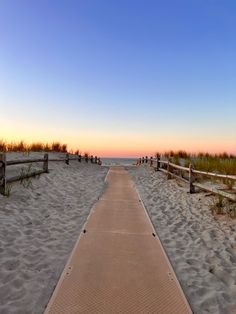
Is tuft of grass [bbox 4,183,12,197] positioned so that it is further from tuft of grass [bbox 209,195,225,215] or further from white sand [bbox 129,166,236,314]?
tuft of grass [bbox 209,195,225,215]

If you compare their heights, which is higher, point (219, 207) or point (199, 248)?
point (219, 207)

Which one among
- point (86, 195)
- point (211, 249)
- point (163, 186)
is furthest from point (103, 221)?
point (163, 186)

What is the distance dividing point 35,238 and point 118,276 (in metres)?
2.44

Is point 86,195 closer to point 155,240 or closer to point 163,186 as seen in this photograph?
point 163,186

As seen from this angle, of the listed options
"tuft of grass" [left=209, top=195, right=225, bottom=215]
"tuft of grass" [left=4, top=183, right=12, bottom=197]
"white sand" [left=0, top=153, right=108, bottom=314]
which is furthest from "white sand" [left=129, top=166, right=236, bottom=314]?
"tuft of grass" [left=4, top=183, right=12, bottom=197]

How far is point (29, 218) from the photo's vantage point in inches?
328

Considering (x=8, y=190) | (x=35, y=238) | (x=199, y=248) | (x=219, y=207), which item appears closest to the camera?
(x=199, y=248)

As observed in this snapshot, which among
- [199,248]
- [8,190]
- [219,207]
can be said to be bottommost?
[199,248]

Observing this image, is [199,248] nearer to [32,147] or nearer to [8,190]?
[8,190]

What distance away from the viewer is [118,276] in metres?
5.00

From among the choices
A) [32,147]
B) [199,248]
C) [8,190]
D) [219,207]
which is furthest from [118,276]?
[32,147]

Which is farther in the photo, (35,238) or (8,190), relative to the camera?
(8,190)

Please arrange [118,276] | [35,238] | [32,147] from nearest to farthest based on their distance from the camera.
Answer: [118,276], [35,238], [32,147]

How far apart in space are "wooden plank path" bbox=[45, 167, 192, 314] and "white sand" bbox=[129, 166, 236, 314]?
0.80ft
